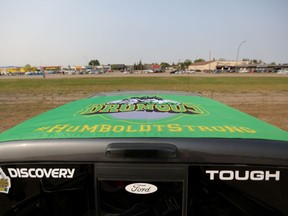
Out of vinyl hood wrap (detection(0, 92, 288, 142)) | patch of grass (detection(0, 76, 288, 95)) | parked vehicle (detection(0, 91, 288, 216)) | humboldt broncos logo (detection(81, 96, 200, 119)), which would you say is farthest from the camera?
patch of grass (detection(0, 76, 288, 95))

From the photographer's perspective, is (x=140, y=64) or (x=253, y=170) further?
(x=140, y=64)

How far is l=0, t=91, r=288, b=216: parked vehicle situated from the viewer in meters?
1.19

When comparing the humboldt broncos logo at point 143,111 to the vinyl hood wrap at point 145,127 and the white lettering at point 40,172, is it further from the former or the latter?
the white lettering at point 40,172

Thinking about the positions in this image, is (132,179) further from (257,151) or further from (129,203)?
(257,151)

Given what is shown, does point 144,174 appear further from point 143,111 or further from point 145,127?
point 143,111

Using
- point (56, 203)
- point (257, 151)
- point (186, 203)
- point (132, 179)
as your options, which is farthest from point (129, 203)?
point (257, 151)

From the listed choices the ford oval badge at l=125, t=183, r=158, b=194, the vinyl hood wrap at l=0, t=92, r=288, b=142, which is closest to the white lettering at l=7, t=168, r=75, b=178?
the vinyl hood wrap at l=0, t=92, r=288, b=142

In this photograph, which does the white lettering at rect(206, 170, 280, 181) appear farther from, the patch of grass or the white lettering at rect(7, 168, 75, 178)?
the patch of grass

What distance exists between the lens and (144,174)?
119 cm

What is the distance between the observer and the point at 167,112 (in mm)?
1907

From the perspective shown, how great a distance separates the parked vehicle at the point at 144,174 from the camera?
1.19m

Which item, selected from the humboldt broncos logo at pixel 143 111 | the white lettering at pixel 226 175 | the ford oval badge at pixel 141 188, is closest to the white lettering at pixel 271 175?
the white lettering at pixel 226 175

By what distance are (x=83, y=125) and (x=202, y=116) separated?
0.84 m

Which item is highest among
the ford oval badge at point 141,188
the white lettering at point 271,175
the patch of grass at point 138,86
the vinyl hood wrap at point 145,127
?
the vinyl hood wrap at point 145,127
